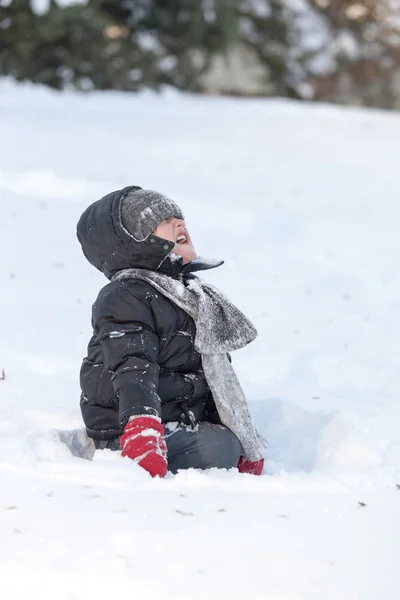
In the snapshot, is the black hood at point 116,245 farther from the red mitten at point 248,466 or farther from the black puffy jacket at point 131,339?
the red mitten at point 248,466

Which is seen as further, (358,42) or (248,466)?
(358,42)

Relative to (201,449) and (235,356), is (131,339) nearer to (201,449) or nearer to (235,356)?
(201,449)

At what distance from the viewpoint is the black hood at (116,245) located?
3400 mm

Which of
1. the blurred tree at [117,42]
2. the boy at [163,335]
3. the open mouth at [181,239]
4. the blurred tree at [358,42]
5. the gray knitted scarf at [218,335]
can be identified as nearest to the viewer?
the boy at [163,335]

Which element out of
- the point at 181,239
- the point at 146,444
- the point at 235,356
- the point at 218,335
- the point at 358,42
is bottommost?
the point at 358,42

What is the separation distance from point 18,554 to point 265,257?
4.69 meters

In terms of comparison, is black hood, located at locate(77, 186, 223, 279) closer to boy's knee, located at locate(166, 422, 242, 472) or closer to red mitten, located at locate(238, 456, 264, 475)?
boy's knee, located at locate(166, 422, 242, 472)

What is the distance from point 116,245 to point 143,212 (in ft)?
0.53

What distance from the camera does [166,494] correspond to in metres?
2.88

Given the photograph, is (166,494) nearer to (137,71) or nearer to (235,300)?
(235,300)

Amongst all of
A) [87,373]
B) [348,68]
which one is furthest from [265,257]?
[348,68]

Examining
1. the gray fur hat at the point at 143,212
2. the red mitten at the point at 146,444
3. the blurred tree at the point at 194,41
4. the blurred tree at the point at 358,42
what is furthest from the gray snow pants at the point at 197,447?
the blurred tree at the point at 358,42

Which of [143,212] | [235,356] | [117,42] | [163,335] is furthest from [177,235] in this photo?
[117,42]

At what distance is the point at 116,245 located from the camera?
11.2ft
